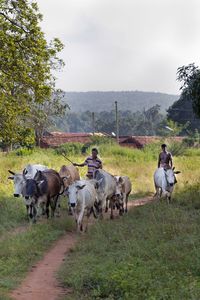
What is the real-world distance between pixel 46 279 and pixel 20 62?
7.34m

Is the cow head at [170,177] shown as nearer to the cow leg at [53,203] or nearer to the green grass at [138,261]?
the green grass at [138,261]

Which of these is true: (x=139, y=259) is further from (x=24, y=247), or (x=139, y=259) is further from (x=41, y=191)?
(x=41, y=191)

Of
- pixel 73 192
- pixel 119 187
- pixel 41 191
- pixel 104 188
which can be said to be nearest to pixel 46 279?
pixel 73 192

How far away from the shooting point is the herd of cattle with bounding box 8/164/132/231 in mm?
11812

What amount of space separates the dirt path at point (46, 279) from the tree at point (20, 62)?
483 cm

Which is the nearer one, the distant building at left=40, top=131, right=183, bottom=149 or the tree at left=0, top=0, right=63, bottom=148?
the tree at left=0, top=0, right=63, bottom=148

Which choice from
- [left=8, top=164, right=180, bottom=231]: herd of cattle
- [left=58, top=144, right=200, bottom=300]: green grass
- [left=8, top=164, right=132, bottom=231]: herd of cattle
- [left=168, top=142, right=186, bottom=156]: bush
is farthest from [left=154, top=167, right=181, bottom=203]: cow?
[left=168, top=142, right=186, bottom=156]: bush

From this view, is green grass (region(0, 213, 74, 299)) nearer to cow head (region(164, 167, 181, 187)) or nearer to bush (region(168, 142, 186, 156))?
cow head (region(164, 167, 181, 187))

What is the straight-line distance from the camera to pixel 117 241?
33.2ft

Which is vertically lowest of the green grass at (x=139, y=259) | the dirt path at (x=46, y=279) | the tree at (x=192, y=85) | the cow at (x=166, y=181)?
the dirt path at (x=46, y=279)

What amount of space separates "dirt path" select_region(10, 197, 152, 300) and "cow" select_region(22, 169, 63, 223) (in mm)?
2245

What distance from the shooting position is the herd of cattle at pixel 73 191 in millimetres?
11828

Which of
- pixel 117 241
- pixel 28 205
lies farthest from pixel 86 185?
pixel 117 241

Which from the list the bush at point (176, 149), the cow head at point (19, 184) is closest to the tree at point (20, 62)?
the cow head at point (19, 184)
